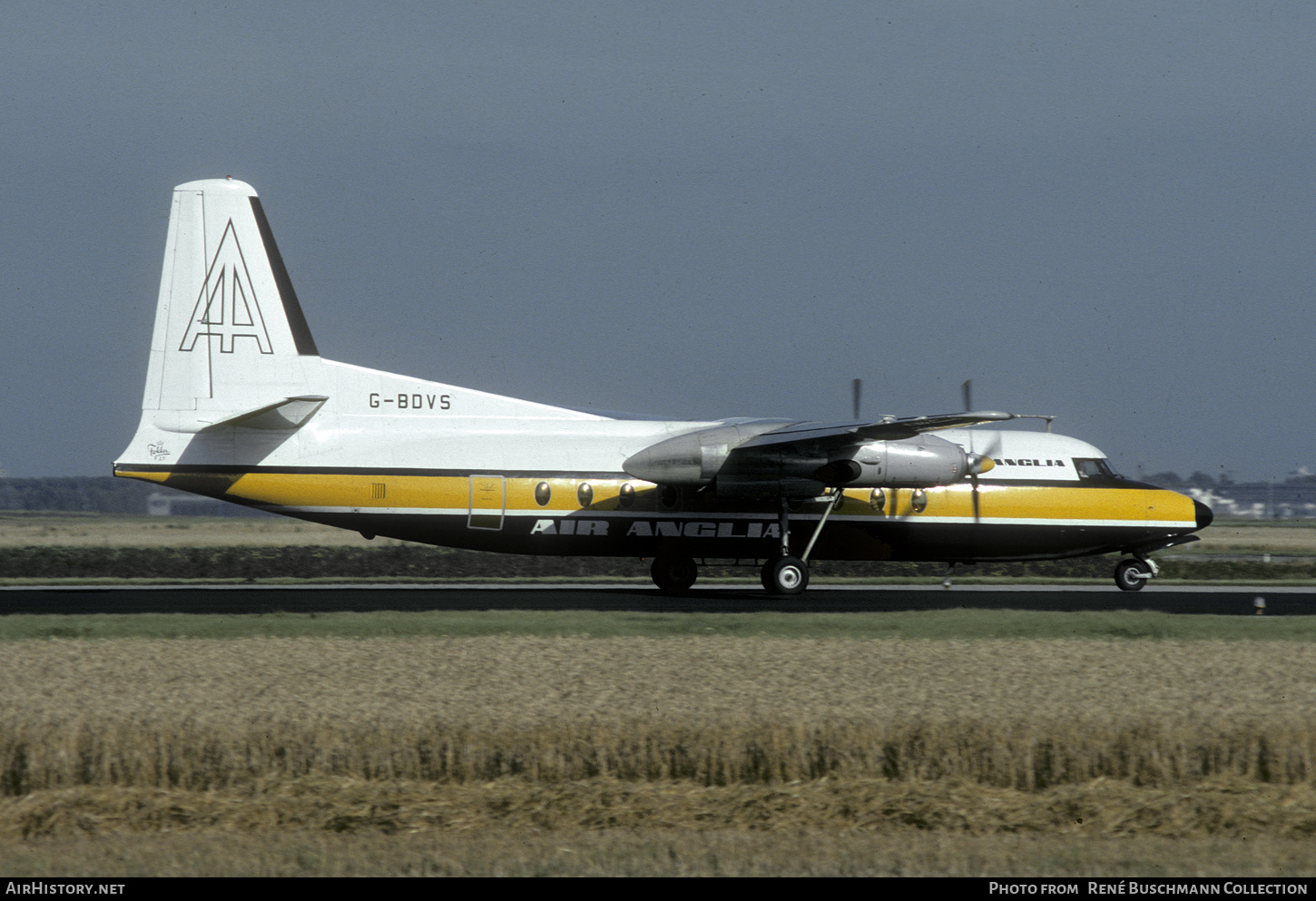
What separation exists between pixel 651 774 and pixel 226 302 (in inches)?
706

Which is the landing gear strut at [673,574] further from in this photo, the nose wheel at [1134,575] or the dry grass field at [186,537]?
the dry grass field at [186,537]

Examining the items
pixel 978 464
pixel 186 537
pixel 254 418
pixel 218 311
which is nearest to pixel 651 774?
pixel 254 418

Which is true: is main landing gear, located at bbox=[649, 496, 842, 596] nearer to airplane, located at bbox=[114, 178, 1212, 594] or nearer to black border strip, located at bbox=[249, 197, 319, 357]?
airplane, located at bbox=[114, 178, 1212, 594]

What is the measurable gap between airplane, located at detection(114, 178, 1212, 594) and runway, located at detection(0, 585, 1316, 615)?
1206mm

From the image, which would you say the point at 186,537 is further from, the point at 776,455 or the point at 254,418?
the point at 776,455

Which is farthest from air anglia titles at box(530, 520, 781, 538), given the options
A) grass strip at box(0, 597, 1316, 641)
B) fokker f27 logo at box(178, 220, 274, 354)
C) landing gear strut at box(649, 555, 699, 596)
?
fokker f27 logo at box(178, 220, 274, 354)

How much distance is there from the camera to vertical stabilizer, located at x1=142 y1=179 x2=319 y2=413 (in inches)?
966

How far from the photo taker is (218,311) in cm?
Result: 2481

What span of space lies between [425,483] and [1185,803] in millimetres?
17857

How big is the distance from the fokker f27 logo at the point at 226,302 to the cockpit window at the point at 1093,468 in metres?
18.8

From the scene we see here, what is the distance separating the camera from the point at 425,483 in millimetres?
24828

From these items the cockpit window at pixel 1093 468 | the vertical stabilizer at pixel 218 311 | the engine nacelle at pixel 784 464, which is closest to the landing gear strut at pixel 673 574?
the engine nacelle at pixel 784 464
